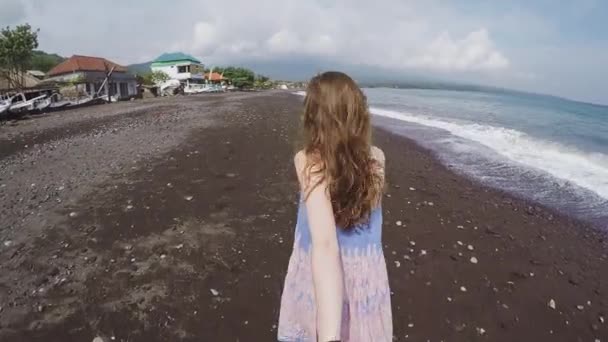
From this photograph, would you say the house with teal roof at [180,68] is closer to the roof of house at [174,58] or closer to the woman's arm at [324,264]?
the roof of house at [174,58]

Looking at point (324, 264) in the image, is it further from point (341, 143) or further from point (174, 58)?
point (174, 58)

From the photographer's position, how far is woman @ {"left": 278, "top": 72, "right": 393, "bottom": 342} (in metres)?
1.41

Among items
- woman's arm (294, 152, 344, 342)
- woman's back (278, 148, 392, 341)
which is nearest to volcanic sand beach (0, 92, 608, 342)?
woman's back (278, 148, 392, 341)

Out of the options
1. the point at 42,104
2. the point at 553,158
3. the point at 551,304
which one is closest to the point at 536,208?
the point at 551,304

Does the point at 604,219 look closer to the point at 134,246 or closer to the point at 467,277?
the point at 467,277

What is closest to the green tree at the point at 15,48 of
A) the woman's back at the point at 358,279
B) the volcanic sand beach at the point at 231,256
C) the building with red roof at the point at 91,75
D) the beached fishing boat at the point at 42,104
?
the building with red roof at the point at 91,75

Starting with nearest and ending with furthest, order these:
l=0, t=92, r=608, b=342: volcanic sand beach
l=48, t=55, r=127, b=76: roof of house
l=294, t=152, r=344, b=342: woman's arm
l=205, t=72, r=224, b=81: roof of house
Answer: l=294, t=152, r=344, b=342: woman's arm, l=0, t=92, r=608, b=342: volcanic sand beach, l=48, t=55, r=127, b=76: roof of house, l=205, t=72, r=224, b=81: roof of house

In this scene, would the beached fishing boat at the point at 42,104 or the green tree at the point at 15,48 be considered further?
the green tree at the point at 15,48

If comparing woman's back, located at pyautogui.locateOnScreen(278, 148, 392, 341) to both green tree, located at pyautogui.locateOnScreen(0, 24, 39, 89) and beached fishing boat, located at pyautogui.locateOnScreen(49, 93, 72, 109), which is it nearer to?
beached fishing boat, located at pyautogui.locateOnScreen(49, 93, 72, 109)

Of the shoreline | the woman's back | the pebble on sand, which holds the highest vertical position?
the woman's back

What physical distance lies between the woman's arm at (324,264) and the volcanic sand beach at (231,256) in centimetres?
300

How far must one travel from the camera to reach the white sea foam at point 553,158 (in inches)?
476

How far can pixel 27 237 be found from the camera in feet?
20.0

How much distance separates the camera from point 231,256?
5.57m
